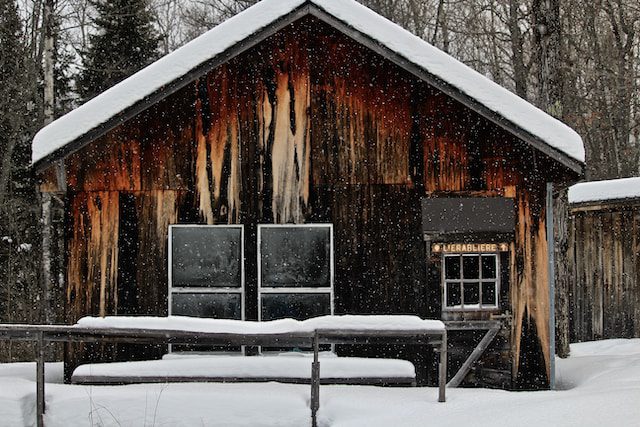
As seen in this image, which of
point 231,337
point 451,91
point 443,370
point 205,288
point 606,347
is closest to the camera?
point 443,370

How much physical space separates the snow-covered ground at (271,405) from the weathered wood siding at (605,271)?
26.3 ft

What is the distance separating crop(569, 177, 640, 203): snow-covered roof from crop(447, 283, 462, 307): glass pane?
6.84 m

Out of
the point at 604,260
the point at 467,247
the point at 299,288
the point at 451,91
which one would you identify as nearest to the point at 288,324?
the point at 299,288

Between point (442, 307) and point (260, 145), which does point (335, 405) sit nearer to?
point (442, 307)

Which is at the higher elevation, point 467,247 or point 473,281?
point 467,247

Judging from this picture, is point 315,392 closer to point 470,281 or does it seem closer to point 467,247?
point 470,281

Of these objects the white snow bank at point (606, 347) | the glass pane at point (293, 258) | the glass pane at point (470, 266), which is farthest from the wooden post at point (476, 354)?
the white snow bank at point (606, 347)

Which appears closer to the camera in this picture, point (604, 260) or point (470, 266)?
point (470, 266)

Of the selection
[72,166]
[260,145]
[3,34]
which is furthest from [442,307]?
[3,34]

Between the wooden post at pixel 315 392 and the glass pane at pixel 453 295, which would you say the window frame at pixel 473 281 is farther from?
the wooden post at pixel 315 392

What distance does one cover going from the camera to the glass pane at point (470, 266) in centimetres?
1081

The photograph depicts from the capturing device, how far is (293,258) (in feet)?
35.5

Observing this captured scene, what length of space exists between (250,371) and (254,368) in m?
0.06

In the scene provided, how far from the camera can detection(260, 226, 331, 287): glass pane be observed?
10.8m
